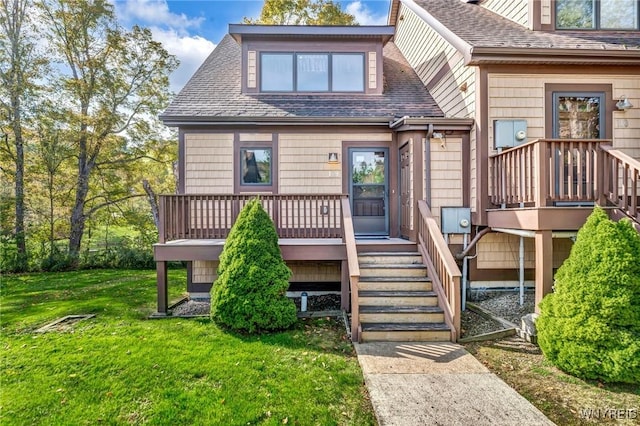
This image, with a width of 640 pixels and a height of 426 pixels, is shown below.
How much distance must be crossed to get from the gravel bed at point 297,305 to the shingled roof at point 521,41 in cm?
545

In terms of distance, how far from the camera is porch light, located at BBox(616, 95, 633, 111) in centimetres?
618

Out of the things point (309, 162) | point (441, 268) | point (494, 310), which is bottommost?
point (494, 310)

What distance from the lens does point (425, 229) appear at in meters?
6.06

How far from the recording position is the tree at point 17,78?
11875mm

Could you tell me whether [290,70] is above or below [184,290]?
above

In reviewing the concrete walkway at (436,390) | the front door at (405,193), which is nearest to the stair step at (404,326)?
the concrete walkway at (436,390)

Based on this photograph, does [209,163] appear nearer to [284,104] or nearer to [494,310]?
[284,104]

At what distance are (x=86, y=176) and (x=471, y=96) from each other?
46.8 ft

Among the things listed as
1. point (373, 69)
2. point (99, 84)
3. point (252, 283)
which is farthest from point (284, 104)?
point (99, 84)

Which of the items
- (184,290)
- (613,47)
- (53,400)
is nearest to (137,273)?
(184,290)

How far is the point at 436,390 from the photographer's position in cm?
350

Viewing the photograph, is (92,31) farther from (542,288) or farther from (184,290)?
(542,288)

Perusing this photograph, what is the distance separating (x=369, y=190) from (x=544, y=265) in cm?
390

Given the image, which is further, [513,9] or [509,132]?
[513,9]
